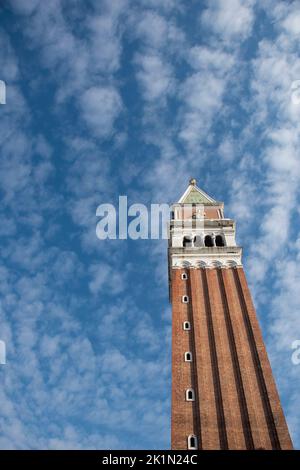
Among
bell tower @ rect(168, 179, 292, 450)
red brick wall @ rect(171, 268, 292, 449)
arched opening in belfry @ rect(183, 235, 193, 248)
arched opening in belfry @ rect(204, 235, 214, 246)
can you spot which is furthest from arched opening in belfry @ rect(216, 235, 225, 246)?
red brick wall @ rect(171, 268, 292, 449)

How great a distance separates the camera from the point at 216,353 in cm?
3038

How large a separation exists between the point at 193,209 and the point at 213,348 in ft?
60.5

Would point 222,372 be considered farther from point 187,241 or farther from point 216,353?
point 187,241

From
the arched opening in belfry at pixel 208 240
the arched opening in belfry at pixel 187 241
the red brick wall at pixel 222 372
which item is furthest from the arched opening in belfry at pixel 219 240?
the red brick wall at pixel 222 372

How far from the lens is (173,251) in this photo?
39625 millimetres

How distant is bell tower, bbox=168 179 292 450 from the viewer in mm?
25469

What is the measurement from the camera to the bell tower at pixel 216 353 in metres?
25.5

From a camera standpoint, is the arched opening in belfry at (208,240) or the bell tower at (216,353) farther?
the arched opening in belfry at (208,240)

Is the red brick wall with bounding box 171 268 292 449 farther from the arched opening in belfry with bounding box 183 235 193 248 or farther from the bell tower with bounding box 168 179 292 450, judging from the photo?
the arched opening in belfry with bounding box 183 235 193 248

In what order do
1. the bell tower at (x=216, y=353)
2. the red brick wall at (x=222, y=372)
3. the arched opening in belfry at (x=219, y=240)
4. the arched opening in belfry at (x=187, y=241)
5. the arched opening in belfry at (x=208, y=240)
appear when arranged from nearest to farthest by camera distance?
the red brick wall at (x=222, y=372) < the bell tower at (x=216, y=353) < the arched opening in belfry at (x=219, y=240) < the arched opening in belfry at (x=187, y=241) < the arched opening in belfry at (x=208, y=240)

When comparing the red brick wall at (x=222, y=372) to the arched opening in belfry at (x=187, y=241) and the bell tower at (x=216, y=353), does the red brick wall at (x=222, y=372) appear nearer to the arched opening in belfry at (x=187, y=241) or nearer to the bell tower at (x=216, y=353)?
the bell tower at (x=216, y=353)

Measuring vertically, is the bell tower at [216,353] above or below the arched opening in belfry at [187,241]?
below

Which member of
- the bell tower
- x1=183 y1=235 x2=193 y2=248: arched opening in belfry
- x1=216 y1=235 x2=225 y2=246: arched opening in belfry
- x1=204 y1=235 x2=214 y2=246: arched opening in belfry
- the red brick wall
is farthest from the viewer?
x1=204 y1=235 x2=214 y2=246: arched opening in belfry
